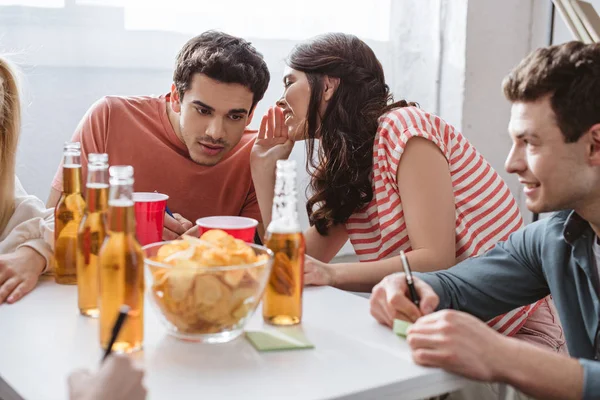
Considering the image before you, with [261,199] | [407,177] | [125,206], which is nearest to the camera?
[125,206]

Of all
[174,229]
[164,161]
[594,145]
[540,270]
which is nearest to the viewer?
[594,145]

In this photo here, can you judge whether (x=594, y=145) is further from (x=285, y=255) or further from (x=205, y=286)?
(x=205, y=286)

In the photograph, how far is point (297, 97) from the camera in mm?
1841

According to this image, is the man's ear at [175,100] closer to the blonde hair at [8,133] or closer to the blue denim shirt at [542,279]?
the blonde hair at [8,133]

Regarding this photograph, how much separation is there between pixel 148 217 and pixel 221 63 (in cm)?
73

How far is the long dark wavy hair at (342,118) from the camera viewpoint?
173 cm

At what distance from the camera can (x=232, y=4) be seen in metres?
2.51

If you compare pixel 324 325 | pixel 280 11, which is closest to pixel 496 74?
pixel 280 11

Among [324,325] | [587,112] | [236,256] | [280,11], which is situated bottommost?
[324,325]

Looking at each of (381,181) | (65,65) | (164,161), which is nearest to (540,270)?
(381,181)

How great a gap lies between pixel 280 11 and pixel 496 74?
91 centimetres

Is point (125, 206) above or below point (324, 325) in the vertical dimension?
above

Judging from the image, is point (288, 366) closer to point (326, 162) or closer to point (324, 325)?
point (324, 325)

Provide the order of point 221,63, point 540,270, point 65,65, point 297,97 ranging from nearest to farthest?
1. point 540,270
2. point 297,97
3. point 221,63
4. point 65,65
